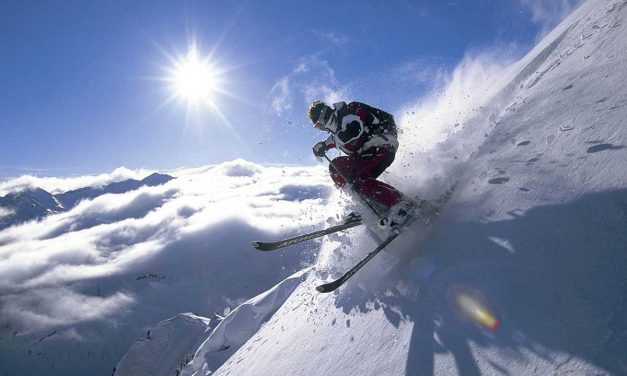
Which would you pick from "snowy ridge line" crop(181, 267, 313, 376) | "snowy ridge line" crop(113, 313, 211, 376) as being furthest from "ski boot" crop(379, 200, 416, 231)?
"snowy ridge line" crop(113, 313, 211, 376)

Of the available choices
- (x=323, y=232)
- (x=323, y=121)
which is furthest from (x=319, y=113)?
(x=323, y=232)

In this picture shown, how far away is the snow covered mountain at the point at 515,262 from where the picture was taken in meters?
3.06

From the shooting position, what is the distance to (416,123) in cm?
1057

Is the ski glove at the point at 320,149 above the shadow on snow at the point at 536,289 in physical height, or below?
above

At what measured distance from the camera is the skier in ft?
23.8

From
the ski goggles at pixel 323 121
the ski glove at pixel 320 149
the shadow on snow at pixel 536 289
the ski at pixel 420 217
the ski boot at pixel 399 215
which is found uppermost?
the ski goggles at pixel 323 121

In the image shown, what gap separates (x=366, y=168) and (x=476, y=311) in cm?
396

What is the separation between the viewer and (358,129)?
7297 mm

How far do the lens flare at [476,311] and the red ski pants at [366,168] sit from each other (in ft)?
9.71

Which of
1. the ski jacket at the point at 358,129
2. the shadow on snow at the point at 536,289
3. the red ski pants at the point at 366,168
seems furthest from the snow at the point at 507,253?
the ski jacket at the point at 358,129

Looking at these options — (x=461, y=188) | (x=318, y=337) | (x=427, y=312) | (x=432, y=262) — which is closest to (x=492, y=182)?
(x=461, y=188)

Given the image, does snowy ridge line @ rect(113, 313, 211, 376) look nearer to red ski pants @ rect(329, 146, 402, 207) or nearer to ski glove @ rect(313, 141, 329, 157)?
ski glove @ rect(313, 141, 329, 157)

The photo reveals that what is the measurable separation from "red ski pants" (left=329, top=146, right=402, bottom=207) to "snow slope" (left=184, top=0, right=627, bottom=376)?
87cm

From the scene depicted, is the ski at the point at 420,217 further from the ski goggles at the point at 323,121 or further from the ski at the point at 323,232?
the ski goggles at the point at 323,121
